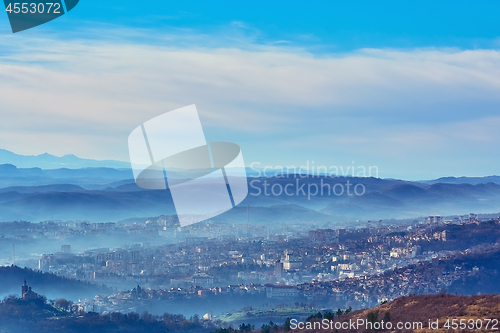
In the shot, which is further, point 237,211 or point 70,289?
point 237,211

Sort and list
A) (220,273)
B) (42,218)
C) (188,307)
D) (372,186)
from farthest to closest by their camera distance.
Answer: (372,186), (42,218), (220,273), (188,307)

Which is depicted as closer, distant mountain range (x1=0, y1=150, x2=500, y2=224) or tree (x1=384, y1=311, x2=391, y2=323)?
tree (x1=384, y1=311, x2=391, y2=323)

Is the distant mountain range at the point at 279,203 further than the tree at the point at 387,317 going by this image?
Yes

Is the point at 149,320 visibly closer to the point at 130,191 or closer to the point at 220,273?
the point at 220,273

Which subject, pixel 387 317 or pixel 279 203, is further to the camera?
pixel 279 203

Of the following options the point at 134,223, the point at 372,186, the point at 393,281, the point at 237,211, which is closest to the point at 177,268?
the point at 393,281

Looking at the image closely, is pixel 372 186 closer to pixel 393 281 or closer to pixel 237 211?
pixel 237 211

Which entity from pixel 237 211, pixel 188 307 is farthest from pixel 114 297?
pixel 237 211

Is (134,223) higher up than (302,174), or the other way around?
(302,174)

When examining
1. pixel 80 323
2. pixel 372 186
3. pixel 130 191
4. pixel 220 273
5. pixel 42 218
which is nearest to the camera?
pixel 80 323
